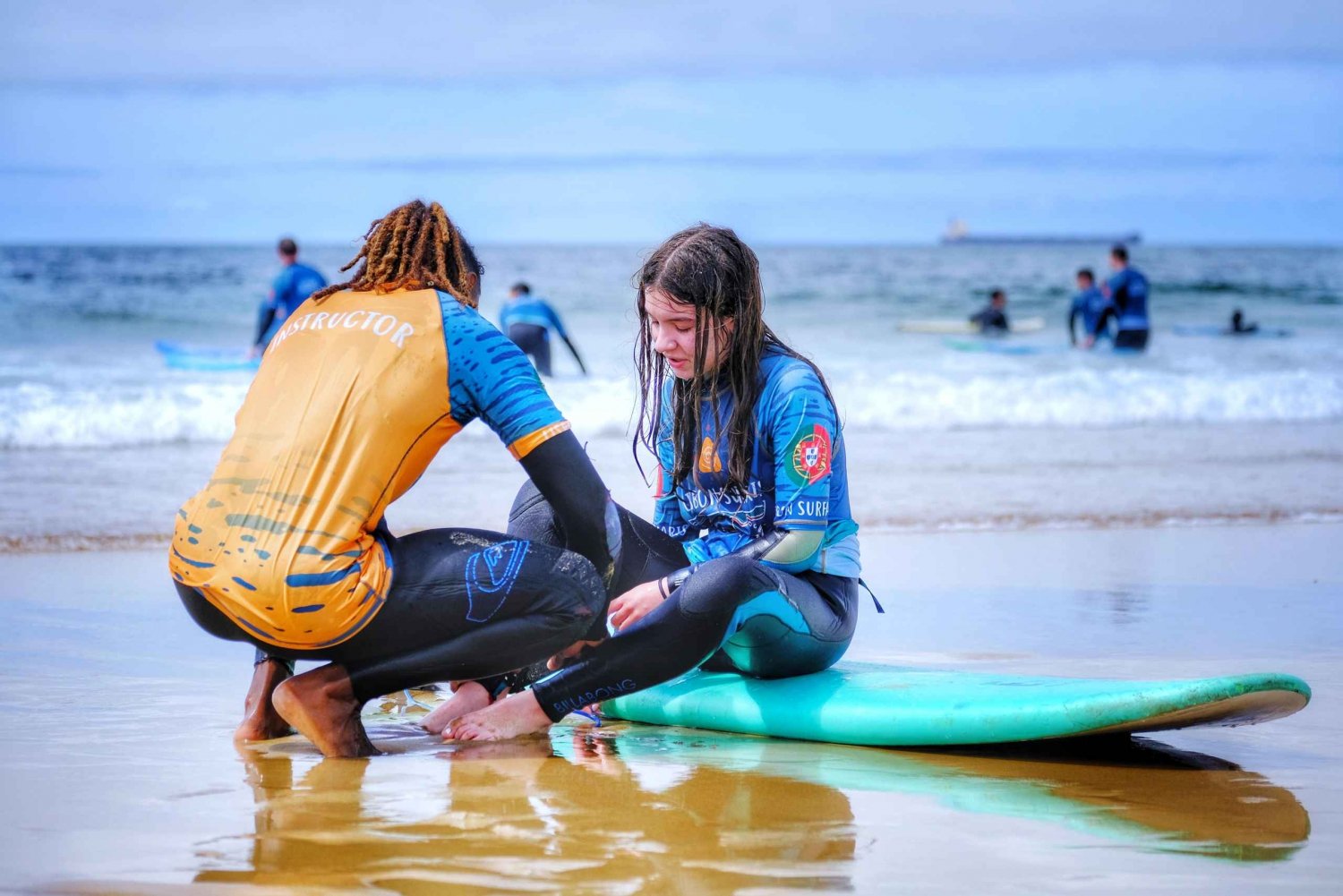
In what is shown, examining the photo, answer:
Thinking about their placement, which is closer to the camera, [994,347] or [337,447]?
[337,447]

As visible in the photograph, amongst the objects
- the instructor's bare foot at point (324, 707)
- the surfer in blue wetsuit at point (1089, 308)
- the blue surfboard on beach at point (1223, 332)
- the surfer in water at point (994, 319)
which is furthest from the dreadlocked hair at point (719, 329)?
the blue surfboard on beach at point (1223, 332)

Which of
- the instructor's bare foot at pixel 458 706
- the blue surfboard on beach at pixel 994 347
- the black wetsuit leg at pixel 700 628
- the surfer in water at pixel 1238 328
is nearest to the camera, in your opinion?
the black wetsuit leg at pixel 700 628

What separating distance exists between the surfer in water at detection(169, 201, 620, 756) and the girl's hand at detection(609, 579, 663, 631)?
9 centimetres

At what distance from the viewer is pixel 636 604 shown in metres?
3.17

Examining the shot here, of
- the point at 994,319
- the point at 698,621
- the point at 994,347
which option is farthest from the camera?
the point at 994,319

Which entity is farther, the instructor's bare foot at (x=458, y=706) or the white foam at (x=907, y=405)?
the white foam at (x=907, y=405)

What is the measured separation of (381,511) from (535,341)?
12.1 meters

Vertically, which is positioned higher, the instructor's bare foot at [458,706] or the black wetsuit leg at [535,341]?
the black wetsuit leg at [535,341]

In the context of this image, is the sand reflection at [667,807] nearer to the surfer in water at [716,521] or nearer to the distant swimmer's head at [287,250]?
the surfer in water at [716,521]

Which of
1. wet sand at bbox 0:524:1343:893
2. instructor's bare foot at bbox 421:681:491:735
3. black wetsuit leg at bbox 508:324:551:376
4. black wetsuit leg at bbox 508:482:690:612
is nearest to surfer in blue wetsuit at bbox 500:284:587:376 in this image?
black wetsuit leg at bbox 508:324:551:376

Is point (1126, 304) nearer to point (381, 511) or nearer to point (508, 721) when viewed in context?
point (508, 721)

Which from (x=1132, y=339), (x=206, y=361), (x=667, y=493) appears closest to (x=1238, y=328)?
(x=1132, y=339)

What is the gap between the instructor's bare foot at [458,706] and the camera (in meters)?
3.34

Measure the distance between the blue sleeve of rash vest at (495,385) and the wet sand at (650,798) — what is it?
0.69 meters
